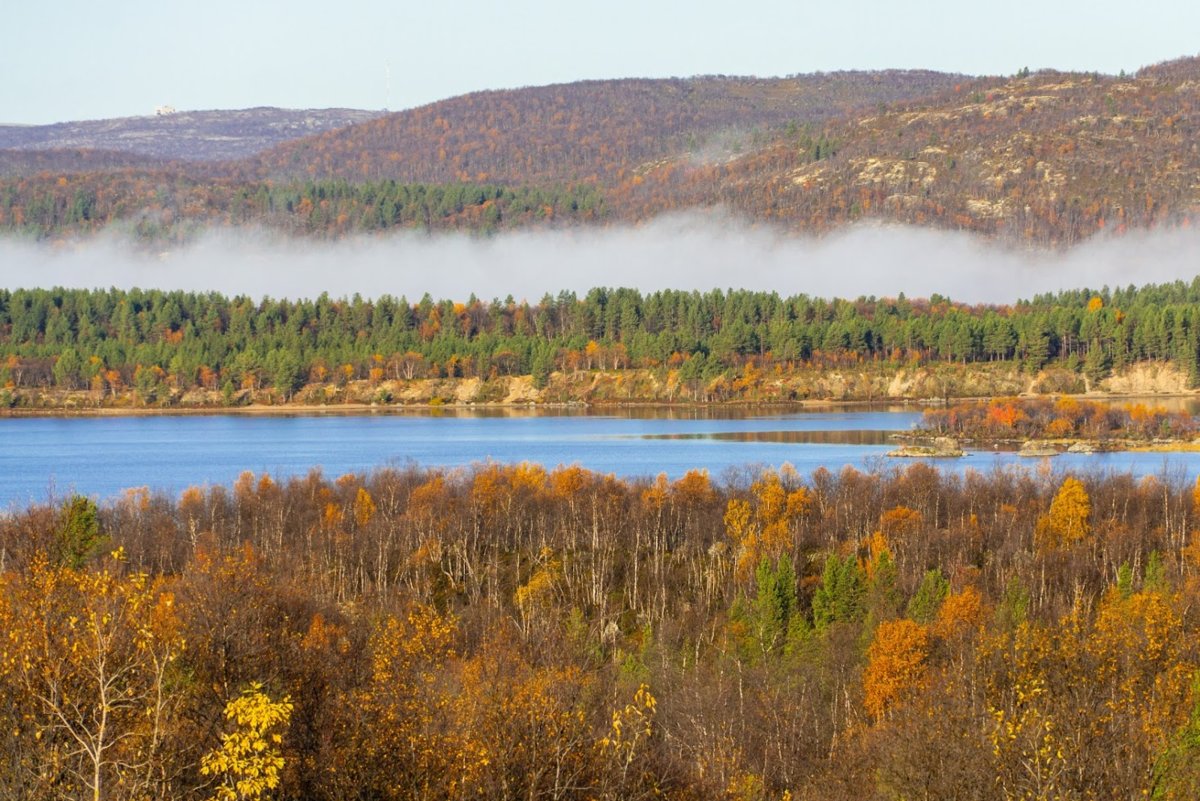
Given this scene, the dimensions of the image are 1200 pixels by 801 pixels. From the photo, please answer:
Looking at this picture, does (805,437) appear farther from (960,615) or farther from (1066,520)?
(960,615)

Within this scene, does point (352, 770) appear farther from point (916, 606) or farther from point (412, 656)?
point (916, 606)

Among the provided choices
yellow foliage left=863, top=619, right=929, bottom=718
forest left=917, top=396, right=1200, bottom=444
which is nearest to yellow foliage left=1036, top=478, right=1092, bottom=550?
yellow foliage left=863, top=619, right=929, bottom=718

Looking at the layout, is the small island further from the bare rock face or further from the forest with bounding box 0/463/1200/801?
the bare rock face

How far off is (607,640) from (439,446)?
67764 mm

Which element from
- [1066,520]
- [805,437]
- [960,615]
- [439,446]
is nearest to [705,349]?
[805,437]

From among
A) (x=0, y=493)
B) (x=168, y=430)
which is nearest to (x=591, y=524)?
(x=0, y=493)

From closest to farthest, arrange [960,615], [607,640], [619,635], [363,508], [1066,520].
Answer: [960,615] < [607,640] < [619,635] < [1066,520] < [363,508]

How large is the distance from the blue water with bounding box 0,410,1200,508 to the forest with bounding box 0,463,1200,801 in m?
13.0

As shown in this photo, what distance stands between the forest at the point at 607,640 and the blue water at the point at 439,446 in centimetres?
1300

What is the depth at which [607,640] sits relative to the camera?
166ft

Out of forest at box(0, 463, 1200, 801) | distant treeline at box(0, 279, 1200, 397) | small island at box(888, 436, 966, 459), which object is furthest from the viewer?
distant treeline at box(0, 279, 1200, 397)

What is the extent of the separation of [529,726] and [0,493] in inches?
2765

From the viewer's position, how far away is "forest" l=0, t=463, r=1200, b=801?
18875mm

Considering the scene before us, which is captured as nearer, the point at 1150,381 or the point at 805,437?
the point at 805,437
